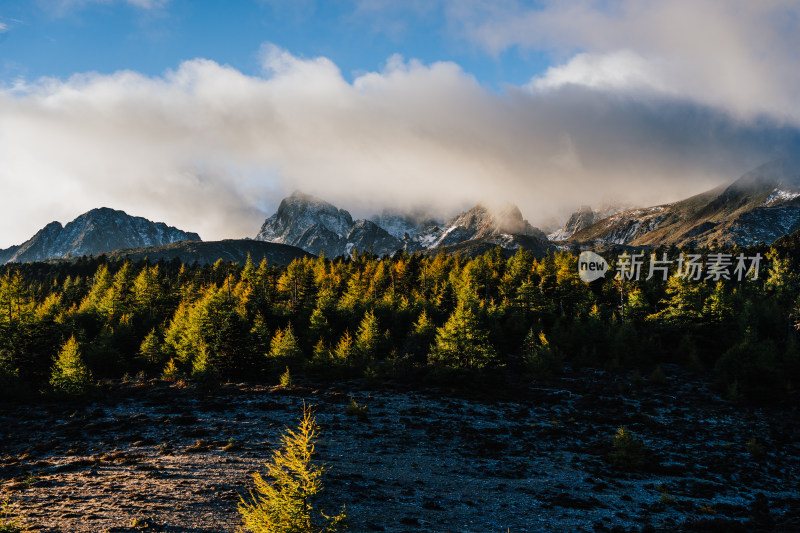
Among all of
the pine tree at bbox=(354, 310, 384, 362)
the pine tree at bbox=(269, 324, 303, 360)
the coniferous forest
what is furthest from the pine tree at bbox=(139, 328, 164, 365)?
the pine tree at bbox=(354, 310, 384, 362)

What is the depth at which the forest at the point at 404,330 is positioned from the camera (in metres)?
50.6

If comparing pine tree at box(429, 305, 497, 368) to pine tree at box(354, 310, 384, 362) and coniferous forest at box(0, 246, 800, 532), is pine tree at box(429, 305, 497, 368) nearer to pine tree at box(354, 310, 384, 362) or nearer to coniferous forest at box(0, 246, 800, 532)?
coniferous forest at box(0, 246, 800, 532)

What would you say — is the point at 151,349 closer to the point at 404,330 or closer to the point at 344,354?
the point at 344,354

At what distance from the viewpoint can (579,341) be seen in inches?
2623

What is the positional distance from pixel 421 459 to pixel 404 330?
41396mm

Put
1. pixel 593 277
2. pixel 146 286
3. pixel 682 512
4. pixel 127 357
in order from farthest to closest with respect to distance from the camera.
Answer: pixel 593 277
pixel 146 286
pixel 127 357
pixel 682 512

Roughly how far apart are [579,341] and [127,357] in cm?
6721

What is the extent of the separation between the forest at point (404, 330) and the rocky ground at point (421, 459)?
5.34 meters

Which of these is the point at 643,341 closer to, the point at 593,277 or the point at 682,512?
the point at 593,277

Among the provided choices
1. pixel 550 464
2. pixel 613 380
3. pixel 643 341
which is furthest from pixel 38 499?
pixel 643 341

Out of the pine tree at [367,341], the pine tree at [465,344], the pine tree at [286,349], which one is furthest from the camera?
the pine tree at [367,341]

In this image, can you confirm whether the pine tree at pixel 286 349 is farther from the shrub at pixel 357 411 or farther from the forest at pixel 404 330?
the shrub at pixel 357 411

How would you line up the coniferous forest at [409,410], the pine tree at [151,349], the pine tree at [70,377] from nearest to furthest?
the coniferous forest at [409,410] < the pine tree at [70,377] < the pine tree at [151,349]

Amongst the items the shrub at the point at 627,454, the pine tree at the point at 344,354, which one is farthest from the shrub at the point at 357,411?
the shrub at the point at 627,454
